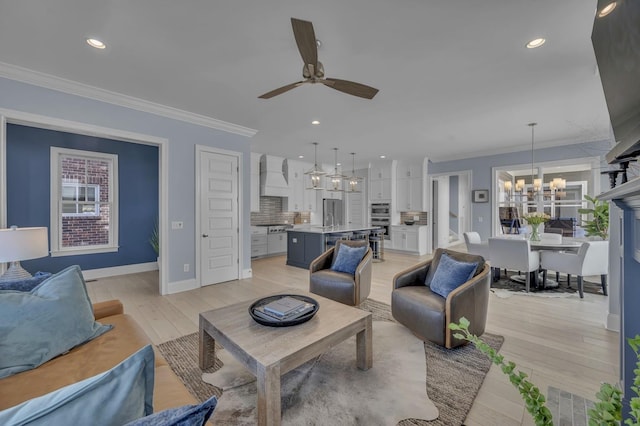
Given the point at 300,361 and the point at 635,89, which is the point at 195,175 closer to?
the point at 300,361

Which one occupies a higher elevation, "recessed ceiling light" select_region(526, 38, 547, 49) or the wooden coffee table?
"recessed ceiling light" select_region(526, 38, 547, 49)

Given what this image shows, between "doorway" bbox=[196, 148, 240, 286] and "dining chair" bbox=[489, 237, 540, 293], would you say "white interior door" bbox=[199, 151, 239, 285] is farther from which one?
"dining chair" bbox=[489, 237, 540, 293]

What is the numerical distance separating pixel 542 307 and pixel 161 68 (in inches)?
208

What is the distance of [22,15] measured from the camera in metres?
2.12

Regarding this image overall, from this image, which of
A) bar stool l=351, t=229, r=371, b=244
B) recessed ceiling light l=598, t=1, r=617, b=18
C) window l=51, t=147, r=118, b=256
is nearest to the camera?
recessed ceiling light l=598, t=1, r=617, b=18

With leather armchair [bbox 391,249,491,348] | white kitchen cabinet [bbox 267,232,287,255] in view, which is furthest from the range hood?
leather armchair [bbox 391,249,491,348]

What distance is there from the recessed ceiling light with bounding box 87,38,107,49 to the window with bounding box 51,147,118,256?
3.19 m

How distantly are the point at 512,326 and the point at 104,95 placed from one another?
5.48m

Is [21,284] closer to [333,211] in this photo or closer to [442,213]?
[333,211]

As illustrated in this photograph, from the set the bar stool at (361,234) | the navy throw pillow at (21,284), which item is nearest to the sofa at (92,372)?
the navy throw pillow at (21,284)

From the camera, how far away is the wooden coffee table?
152cm

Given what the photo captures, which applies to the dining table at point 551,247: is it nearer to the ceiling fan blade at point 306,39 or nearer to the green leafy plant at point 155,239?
the ceiling fan blade at point 306,39

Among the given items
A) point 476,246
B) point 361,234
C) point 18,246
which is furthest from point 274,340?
point 361,234

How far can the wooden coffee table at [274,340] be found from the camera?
59.9 inches
